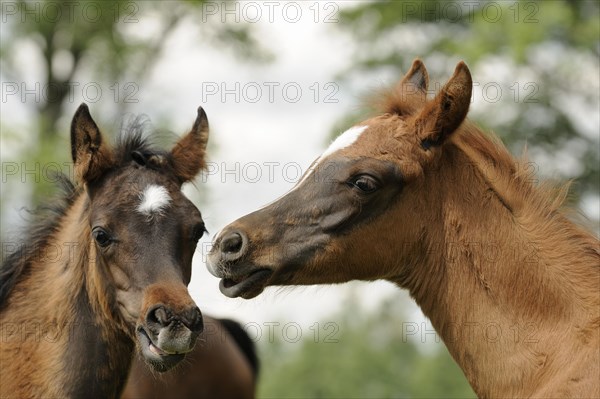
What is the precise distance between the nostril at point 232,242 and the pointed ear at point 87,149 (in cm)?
205

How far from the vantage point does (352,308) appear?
57.7m

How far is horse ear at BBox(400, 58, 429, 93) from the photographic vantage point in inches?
288

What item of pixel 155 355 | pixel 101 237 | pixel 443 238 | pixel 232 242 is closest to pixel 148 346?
pixel 155 355

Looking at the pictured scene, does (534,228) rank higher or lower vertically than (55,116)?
higher

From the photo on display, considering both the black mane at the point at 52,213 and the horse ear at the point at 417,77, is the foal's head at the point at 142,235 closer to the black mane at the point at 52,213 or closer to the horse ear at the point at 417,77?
the black mane at the point at 52,213

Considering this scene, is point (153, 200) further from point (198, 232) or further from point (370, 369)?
point (370, 369)

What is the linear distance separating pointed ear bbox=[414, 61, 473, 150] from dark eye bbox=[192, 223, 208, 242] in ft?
6.89

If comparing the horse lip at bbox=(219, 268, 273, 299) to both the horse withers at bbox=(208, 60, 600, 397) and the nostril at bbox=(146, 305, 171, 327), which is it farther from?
the nostril at bbox=(146, 305, 171, 327)

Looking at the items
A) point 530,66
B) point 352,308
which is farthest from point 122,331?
point 352,308

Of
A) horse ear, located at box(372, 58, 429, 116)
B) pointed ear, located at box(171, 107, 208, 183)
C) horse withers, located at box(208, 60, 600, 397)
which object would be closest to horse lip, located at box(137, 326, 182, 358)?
horse withers, located at box(208, 60, 600, 397)

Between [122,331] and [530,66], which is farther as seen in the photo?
[530,66]

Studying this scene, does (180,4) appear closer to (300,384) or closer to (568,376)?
(300,384)

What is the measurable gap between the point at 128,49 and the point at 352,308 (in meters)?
31.0

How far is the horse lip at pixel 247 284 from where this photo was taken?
6.34 meters
